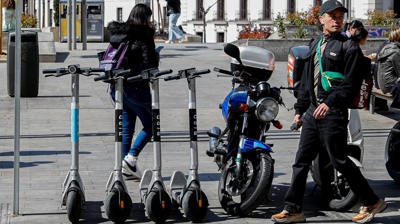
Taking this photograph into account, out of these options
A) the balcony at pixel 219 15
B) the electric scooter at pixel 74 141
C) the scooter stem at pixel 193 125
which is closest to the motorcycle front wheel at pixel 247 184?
the scooter stem at pixel 193 125

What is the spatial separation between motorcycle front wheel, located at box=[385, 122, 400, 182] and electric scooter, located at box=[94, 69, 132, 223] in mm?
2943

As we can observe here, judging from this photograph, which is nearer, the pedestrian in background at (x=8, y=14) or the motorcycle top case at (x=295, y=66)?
the motorcycle top case at (x=295, y=66)

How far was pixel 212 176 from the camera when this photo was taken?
9344mm

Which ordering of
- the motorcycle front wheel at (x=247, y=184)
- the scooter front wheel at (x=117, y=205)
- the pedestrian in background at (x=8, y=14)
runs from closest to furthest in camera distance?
the scooter front wheel at (x=117, y=205) → the motorcycle front wheel at (x=247, y=184) → the pedestrian in background at (x=8, y=14)

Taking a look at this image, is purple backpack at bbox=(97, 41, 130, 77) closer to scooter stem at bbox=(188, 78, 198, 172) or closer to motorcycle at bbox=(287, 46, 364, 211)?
scooter stem at bbox=(188, 78, 198, 172)

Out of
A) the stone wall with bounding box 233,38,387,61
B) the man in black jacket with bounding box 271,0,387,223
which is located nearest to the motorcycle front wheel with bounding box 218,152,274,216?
the man in black jacket with bounding box 271,0,387,223

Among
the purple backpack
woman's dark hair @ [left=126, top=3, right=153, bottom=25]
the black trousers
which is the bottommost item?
the black trousers

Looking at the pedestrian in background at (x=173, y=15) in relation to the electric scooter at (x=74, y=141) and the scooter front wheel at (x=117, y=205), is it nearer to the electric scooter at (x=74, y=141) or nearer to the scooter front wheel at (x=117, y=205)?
the electric scooter at (x=74, y=141)

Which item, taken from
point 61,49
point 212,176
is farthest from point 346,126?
point 61,49

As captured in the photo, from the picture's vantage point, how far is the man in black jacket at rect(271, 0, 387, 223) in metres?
6.97

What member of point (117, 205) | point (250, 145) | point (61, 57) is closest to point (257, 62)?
point (250, 145)

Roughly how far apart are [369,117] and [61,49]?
15.0 m

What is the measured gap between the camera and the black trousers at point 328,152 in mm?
7062

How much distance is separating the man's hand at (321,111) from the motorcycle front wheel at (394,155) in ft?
7.18
